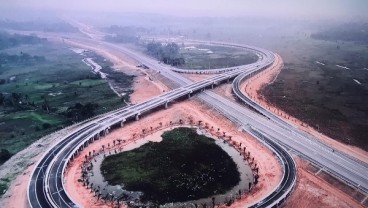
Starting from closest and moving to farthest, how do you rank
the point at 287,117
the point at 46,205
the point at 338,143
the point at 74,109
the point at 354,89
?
1. the point at 46,205
2. the point at 338,143
3. the point at 287,117
4. the point at 74,109
5. the point at 354,89

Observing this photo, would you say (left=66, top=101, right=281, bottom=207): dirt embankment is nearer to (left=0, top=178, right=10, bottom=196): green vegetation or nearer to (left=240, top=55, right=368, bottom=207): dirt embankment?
(left=240, top=55, right=368, bottom=207): dirt embankment

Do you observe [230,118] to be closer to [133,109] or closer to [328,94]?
[133,109]

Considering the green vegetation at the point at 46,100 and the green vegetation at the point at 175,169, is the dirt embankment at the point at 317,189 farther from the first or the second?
the green vegetation at the point at 46,100

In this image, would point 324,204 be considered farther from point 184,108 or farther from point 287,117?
point 184,108

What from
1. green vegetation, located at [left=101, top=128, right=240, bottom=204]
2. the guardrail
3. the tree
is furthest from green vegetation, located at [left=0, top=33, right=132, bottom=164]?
green vegetation, located at [left=101, top=128, right=240, bottom=204]

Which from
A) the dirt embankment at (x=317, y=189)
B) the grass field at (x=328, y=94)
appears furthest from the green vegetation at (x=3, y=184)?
the grass field at (x=328, y=94)

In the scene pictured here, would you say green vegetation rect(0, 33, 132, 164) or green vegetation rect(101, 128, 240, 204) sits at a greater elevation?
green vegetation rect(0, 33, 132, 164)

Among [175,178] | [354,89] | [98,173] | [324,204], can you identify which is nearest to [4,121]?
[98,173]
